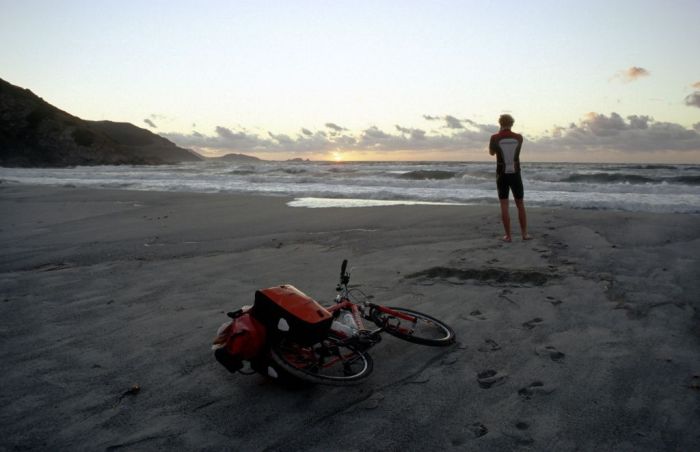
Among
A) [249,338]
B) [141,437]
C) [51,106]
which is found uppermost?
[51,106]

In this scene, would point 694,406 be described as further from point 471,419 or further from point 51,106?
point 51,106

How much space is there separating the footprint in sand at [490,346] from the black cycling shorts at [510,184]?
195 inches

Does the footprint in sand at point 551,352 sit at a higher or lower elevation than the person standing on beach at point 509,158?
lower

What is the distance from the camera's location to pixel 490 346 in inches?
156

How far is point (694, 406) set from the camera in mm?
2982

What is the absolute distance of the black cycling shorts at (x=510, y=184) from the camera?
27.7ft

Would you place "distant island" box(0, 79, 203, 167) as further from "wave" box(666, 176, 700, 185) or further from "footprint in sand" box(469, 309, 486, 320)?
"footprint in sand" box(469, 309, 486, 320)

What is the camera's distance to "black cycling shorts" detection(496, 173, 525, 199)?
27.7 ft

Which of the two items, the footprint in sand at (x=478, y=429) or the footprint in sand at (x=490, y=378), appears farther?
the footprint in sand at (x=490, y=378)

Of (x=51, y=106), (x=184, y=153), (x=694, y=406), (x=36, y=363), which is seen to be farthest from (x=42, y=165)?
(x=184, y=153)

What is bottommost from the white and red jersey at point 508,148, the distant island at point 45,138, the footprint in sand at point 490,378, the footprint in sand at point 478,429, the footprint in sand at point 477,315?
the footprint in sand at point 478,429

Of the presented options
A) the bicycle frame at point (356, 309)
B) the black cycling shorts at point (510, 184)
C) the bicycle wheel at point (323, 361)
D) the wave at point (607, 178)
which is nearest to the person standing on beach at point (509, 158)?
the black cycling shorts at point (510, 184)

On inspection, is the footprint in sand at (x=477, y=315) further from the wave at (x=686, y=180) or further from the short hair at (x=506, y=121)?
the wave at (x=686, y=180)

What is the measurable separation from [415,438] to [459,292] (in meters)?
2.83
